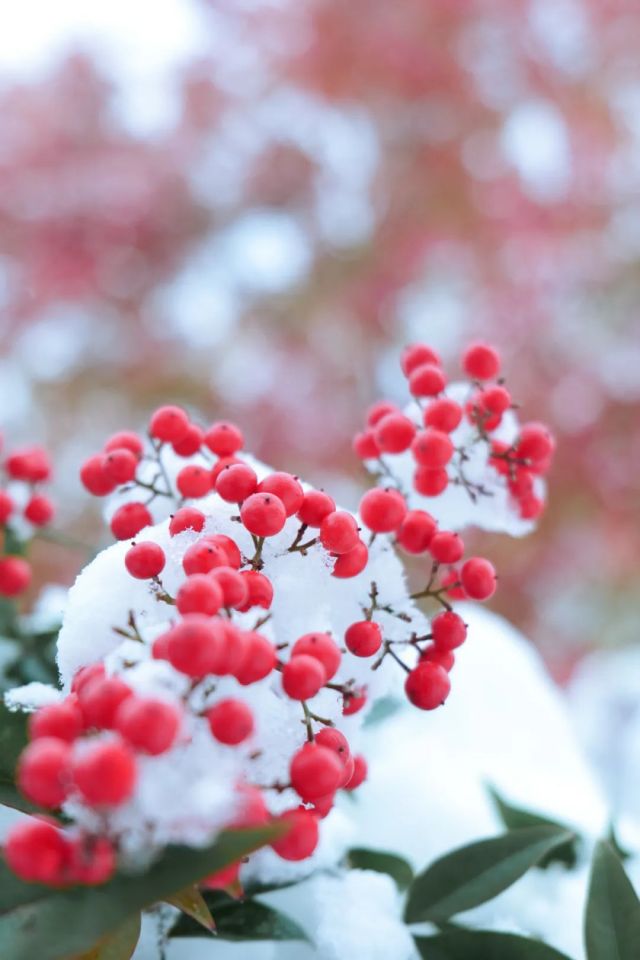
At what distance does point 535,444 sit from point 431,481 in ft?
0.18

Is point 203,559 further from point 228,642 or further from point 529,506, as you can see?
point 529,506

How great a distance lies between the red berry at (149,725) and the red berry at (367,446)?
24 cm

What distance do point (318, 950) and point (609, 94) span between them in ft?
7.08

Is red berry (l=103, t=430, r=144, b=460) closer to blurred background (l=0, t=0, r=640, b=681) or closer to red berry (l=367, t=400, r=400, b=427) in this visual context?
red berry (l=367, t=400, r=400, b=427)

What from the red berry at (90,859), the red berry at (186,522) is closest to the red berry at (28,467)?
the red berry at (186,522)

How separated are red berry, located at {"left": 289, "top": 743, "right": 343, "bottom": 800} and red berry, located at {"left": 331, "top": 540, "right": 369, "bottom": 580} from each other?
0.09m

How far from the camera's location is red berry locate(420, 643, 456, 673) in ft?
1.21

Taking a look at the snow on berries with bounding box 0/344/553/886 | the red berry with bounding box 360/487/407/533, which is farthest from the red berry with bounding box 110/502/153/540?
the red berry with bounding box 360/487/407/533

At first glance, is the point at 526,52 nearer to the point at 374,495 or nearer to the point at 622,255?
the point at 622,255

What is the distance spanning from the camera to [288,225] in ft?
7.63

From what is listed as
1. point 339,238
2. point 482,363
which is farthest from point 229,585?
point 339,238

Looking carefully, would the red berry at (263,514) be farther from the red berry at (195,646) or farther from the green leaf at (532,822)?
the green leaf at (532,822)

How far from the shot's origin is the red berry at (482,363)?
Result: 45 cm

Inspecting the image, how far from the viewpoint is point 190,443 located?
0.43m
